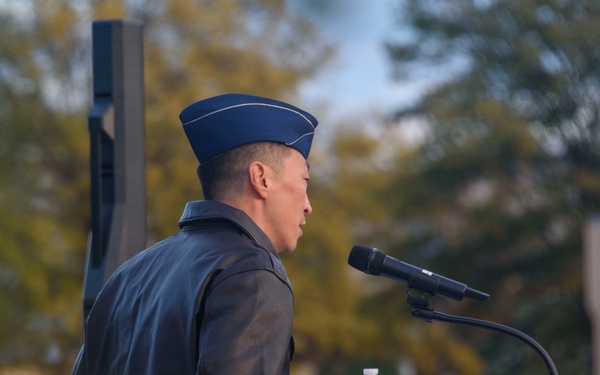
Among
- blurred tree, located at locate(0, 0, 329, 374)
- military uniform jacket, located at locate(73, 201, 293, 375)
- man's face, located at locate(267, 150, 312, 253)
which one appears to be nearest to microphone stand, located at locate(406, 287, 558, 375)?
man's face, located at locate(267, 150, 312, 253)

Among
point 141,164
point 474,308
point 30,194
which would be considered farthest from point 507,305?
point 141,164

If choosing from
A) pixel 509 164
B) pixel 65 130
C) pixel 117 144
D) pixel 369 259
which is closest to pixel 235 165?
pixel 369 259

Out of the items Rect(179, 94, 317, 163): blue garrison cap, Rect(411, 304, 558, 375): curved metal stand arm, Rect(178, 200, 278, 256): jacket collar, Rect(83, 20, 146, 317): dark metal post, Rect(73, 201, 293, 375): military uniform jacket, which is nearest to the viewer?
Rect(73, 201, 293, 375): military uniform jacket

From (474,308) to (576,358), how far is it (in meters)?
2.35

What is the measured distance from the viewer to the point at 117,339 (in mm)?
2545

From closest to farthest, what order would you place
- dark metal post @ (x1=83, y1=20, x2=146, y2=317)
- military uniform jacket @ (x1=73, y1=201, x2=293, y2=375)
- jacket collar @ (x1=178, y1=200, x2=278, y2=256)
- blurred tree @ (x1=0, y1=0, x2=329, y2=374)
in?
1. military uniform jacket @ (x1=73, y1=201, x2=293, y2=375)
2. jacket collar @ (x1=178, y1=200, x2=278, y2=256)
3. dark metal post @ (x1=83, y1=20, x2=146, y2=317)
4. blurred tree @ (x1=0, y1=0, x2=329, y2=374)

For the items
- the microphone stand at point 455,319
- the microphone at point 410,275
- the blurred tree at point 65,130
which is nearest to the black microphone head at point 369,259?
the microphone at point 410,275

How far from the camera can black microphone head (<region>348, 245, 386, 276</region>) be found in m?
2.75

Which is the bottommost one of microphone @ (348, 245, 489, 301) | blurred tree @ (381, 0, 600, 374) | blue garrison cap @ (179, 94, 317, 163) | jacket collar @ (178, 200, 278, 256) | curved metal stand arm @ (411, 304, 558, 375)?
blurred tree @ (381, 0, 600, 374)

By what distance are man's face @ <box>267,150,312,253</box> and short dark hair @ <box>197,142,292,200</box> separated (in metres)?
0.02

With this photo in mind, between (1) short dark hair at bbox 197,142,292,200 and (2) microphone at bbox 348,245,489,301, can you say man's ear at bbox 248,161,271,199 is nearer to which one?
(1) short dark hair at bbox 197,142,292,200

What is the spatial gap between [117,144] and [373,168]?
72.6 ft

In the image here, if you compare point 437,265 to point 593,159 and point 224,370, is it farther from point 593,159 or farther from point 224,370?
point 224,370

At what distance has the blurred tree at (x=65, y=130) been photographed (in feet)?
66.3
